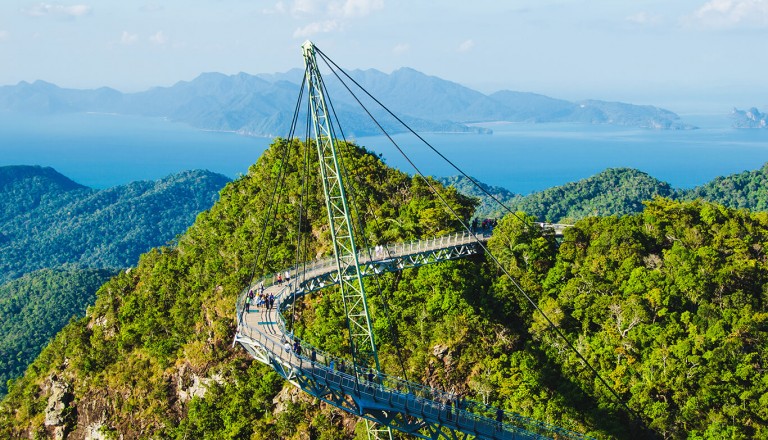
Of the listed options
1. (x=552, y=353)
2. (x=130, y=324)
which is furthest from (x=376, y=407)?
(x=130, y=324)

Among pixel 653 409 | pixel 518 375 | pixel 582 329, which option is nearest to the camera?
pixel 653 409

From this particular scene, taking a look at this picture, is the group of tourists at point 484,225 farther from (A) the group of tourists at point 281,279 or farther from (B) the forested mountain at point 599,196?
(B) the forested mountain at point 599,196

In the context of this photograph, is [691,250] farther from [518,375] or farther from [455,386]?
[455,386]

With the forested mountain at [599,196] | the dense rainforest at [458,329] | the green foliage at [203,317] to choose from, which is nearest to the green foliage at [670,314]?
the dense rainforest at [458,329]

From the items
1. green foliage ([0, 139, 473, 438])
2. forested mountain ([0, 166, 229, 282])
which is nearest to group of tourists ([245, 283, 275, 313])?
green foliage ([0, 139, 473, 438])

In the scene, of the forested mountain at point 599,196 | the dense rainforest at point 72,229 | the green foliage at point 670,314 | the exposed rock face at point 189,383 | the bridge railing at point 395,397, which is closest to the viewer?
the bridge railing at point 395,397

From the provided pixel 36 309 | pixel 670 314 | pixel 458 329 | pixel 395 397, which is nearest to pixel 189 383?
pixel 458 329

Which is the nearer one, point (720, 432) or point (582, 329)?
point (720, 432)
